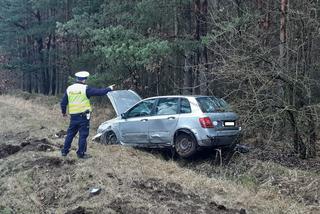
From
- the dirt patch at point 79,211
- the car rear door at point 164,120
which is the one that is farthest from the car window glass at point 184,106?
the dirt patch at point 79,211

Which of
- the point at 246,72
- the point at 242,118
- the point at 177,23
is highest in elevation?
the point at 177,23

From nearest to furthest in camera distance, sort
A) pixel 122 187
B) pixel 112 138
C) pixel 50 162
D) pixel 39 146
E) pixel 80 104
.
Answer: pixel 122 187 < pixel 50 162 < pixel 80 104 < pixel 39 146 < pixel 112 138

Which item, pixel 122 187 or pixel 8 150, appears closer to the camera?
pixel 122 187

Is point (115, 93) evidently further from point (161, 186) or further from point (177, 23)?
point (177, 23)

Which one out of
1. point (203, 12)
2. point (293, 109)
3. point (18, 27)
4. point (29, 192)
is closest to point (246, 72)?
point (293, 109)

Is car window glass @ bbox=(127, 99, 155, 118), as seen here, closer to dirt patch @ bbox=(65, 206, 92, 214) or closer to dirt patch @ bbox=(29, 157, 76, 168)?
dirt patch @ bbox=(29, 157, 76, 168)

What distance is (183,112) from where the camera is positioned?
12.4 m

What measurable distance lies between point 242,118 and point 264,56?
1.66 meters

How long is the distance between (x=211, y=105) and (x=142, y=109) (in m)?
2.22

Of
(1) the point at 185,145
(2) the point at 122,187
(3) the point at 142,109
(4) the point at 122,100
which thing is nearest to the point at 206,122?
(1) the point at 185,145

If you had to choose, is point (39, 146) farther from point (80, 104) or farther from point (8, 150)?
point (80, 104)

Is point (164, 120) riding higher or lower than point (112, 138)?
higher

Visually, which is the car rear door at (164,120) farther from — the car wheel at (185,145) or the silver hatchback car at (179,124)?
the car wheel at (185,145)

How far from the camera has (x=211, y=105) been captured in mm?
12352
